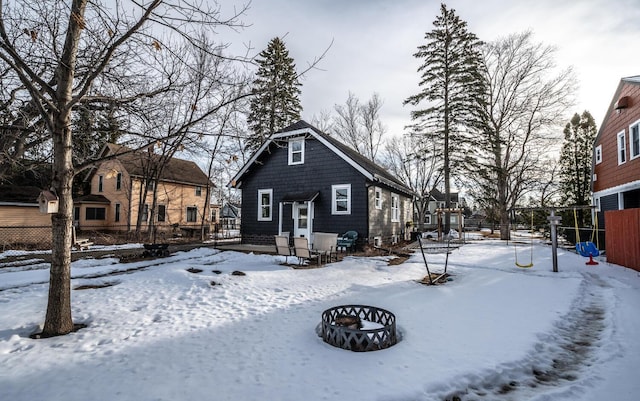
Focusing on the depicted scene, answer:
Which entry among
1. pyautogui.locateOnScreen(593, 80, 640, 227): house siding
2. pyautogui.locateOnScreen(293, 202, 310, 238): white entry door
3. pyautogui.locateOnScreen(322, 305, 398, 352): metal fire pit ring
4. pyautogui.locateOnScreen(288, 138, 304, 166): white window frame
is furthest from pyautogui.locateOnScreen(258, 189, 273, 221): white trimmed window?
pyautogui.locateOnScreen(593, 80, 640, 227): house siding

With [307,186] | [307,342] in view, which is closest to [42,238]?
[307,186]

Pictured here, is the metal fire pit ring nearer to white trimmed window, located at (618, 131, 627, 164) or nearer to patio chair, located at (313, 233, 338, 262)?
patio chair, located at (313, 233, 338, 262)

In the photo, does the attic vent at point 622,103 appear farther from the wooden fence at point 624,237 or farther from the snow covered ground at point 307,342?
the snow covered ground at point 307,342

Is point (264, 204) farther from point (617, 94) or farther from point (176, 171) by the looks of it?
point (617, 94)

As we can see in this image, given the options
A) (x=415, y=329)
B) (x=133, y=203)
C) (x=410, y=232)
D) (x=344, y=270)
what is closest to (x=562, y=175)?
(x=410, y=232)

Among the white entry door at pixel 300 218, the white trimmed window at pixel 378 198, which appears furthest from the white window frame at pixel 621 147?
the white entry door at pixel 300 218

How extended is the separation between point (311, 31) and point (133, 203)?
24194 millimetres

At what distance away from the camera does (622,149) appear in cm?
1337

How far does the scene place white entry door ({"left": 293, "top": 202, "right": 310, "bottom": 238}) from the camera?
15.2m

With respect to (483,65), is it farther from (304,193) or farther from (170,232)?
(170,232)

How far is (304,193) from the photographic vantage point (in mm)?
15148

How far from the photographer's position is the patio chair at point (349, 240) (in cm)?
1335

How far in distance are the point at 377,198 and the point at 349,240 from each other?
10.0 feet

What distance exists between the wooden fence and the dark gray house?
8.02m
